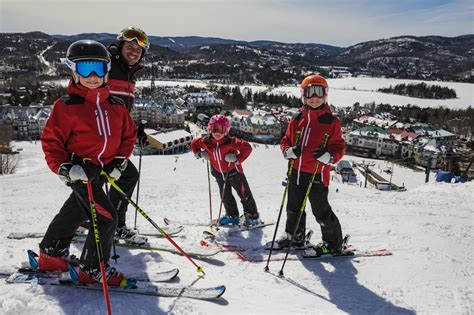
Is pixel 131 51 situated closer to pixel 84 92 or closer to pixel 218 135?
pixel 84 92

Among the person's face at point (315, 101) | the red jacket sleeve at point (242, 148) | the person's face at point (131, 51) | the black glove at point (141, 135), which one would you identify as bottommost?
the red jacket sleeve at point (242, 148)

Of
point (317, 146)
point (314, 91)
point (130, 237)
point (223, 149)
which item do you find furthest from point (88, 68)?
point (223, 149)

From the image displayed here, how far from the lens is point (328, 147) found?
4.12 m

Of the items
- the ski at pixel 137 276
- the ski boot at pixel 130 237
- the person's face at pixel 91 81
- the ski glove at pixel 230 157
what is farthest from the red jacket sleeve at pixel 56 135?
the ski glove at pixel 230 157

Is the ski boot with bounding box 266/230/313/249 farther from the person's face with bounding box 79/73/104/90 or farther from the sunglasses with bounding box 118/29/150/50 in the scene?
the sunglasses with bounding box 118/29/150/50

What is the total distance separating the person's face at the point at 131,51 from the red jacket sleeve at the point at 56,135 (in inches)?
59.8

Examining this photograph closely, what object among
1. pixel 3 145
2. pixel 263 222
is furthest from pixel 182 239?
pixel 3 145

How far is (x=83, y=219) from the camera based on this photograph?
3320mm

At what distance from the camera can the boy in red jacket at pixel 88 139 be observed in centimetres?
286

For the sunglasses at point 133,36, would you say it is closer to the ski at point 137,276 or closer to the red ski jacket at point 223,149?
the red ski jacket at point 223,149

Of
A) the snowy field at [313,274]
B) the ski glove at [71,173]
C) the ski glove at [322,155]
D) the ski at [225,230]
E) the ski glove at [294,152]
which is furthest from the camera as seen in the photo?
the ski at [225,230]

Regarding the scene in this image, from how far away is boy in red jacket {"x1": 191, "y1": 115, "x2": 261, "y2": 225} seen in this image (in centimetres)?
552

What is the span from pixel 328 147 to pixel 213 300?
2317 mm

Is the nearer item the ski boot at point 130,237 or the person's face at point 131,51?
the person's face at point 131,51
